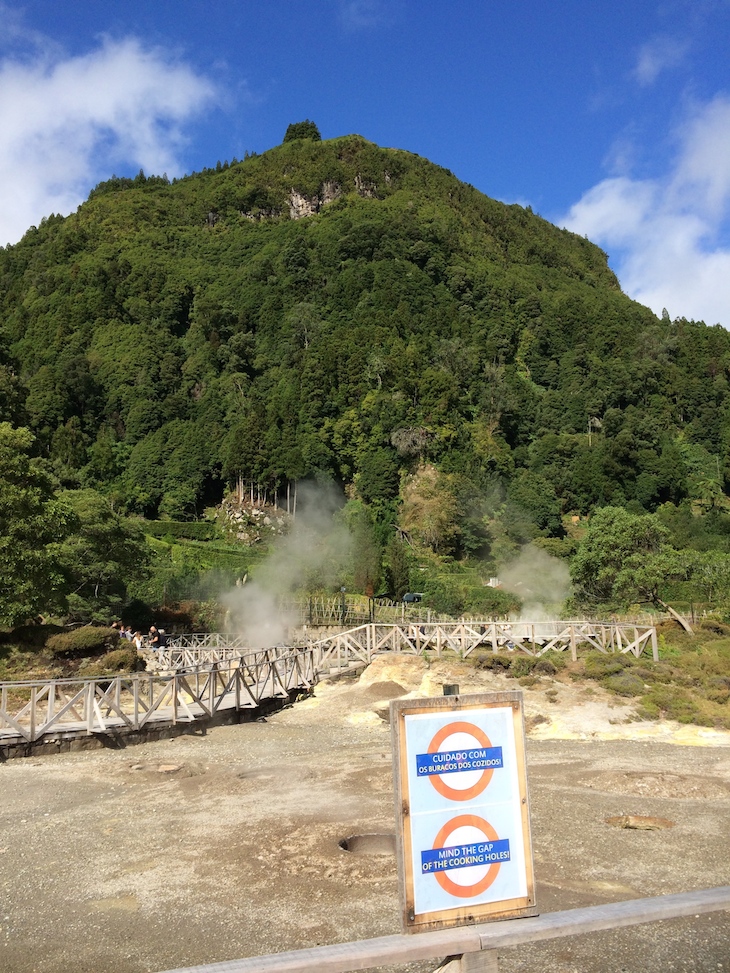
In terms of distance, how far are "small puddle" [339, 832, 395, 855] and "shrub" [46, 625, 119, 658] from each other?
18379 mm

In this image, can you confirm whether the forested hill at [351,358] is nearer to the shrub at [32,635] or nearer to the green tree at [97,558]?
the green tree at [97,558]

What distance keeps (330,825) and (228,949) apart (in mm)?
3665

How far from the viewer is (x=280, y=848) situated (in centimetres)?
904

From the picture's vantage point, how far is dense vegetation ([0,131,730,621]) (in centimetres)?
3894

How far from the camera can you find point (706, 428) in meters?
77.4

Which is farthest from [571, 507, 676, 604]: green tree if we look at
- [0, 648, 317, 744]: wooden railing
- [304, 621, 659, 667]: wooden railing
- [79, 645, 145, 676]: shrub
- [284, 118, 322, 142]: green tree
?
[284, 118, 322, 142]: green tree

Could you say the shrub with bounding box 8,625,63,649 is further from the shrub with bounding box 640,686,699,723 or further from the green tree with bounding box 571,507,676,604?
the green tree with bounding box 571,507,676,604

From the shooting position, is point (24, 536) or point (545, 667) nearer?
point (24, 536)

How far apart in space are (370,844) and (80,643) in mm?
18677

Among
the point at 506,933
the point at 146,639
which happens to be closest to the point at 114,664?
the point at 146,639

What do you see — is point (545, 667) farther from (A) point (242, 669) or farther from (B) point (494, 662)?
(A) point (242, 669)

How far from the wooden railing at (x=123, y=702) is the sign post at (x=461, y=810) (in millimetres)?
13334

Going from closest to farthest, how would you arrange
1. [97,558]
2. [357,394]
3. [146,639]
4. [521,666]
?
[521,666] < [146,639] < [97,558] < [357,394]

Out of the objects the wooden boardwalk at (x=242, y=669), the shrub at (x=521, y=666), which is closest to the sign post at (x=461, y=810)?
the wooden boardwalk at (x=242, y=669)
